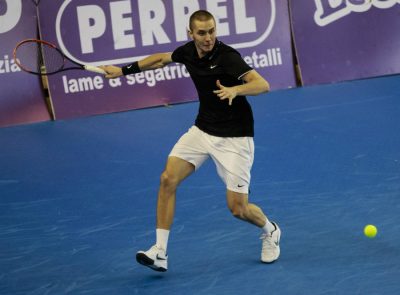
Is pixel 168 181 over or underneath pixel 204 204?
over

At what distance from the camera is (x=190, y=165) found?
268 inches

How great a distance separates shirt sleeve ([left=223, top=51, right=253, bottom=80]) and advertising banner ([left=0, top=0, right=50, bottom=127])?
6.75 m

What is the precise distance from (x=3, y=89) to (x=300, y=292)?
7.73 metres

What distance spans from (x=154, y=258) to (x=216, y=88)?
1482mm

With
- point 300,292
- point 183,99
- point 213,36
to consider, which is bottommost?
point 300,292

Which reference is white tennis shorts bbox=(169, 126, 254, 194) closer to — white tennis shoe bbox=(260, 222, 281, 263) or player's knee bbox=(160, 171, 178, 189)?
player's knee bbox=(160, 171, 178, 189)

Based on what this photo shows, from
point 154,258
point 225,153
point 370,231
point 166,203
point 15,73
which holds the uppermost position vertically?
point 15,73

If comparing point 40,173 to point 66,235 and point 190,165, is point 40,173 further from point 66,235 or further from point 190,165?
point 190,165

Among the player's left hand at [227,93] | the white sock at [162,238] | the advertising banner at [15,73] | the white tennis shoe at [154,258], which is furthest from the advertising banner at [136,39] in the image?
the player's left hand at [227,93]

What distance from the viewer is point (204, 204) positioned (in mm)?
8414

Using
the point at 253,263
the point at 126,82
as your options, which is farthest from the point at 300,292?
the point at 126,82

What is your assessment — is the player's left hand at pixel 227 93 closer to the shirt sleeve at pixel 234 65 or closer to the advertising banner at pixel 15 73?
the shirt sleeve at pixel 234 65

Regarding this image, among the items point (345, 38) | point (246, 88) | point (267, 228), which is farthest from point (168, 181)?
point (345, 38)

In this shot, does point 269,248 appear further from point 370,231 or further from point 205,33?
point 205,33
